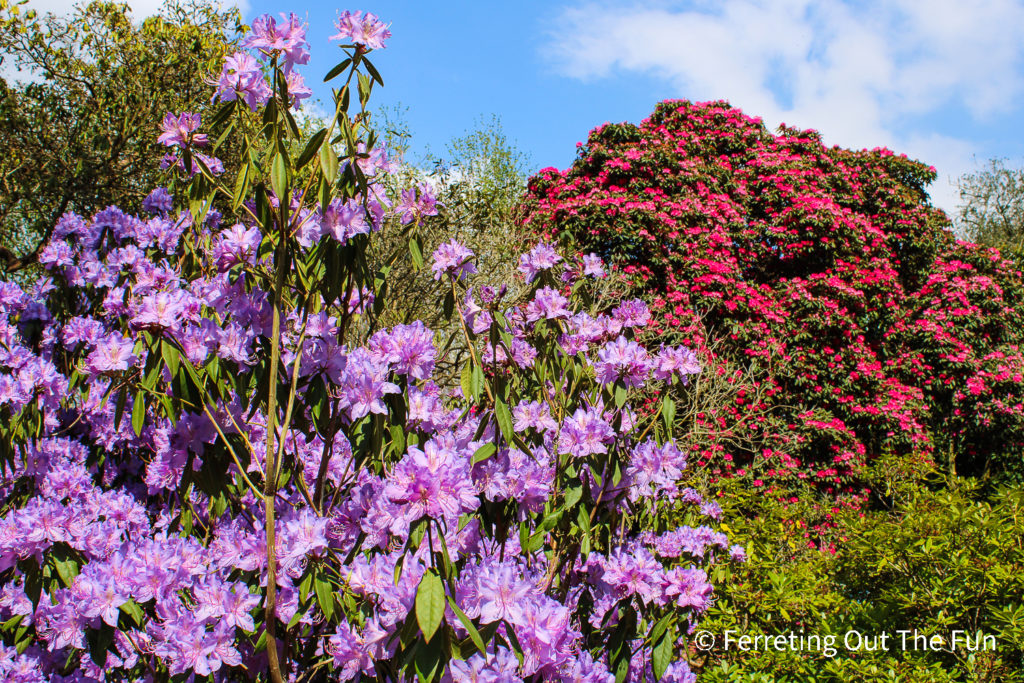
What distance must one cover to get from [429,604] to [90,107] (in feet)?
26.9

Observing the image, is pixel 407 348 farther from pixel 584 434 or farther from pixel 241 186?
pixel 584 434

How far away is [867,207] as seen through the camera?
911 centimetres

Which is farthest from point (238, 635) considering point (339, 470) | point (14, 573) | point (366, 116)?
point (366, 116)

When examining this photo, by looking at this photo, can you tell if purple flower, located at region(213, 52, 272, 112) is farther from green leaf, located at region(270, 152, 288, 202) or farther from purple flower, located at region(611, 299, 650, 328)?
purple flower, located at region(611, 299, 650, 328)

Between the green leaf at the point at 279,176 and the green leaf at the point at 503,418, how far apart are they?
0.67m

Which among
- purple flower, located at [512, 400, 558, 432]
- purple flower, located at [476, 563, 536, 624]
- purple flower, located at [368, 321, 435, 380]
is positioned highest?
purple flower, located at [368, 321, 435, 380]

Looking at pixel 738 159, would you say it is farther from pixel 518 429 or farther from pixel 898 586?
pixel 518 429

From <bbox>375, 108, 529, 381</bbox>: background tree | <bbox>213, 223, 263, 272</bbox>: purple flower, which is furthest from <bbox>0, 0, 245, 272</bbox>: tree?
<bbox>213, 223, 263, 272</bbox>: purple flower

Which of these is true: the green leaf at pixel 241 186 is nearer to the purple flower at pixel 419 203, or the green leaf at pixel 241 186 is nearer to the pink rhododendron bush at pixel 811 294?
the purple flower at pixel 419 203

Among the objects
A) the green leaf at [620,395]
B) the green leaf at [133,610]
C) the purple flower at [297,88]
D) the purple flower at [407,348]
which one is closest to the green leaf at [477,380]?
the purple flower at [407,348]

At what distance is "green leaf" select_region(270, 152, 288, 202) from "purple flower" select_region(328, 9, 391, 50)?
0.31 m

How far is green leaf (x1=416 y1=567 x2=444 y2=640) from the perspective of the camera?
995mm

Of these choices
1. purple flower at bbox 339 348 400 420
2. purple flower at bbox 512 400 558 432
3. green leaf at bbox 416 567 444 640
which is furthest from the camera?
purple flower at bbox 512 400 558 432

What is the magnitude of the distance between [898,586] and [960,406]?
5.87 meters
